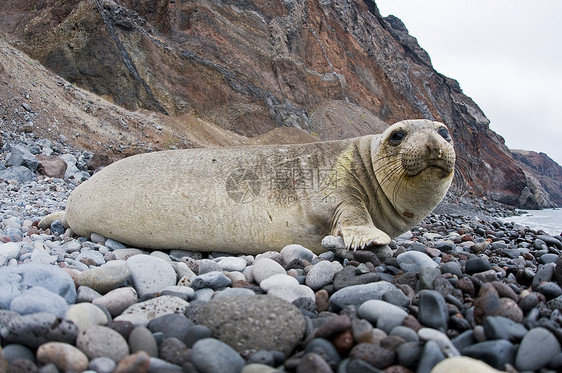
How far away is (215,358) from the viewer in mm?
1518

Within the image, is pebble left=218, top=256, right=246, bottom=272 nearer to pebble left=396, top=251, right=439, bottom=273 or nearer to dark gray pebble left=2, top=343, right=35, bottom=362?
pebble left=396, top=251, right=439, bottom=273

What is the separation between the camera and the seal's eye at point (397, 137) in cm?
388

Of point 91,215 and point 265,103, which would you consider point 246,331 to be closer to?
point 91,215

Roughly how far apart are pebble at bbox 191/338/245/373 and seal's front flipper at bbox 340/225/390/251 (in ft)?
5.96

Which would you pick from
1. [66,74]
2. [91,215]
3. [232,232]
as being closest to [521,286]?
[232,232]

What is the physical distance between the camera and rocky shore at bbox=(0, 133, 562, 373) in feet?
5.03

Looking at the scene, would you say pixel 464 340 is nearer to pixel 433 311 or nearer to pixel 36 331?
pixel 433 311

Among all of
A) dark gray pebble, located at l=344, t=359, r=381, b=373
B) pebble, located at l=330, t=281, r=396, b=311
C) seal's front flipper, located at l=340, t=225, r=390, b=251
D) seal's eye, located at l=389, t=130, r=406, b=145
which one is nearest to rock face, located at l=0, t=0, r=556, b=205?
seal's eye, located at l=389, t=130, r=406, b=145

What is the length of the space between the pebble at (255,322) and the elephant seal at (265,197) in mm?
1883

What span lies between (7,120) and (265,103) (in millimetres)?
12123

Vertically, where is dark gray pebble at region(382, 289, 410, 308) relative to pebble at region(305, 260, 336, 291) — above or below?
above

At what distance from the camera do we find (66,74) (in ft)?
56.2

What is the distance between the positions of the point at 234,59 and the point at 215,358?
68.3ft

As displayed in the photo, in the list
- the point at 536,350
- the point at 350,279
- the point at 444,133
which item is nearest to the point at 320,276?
the point at 350,279
